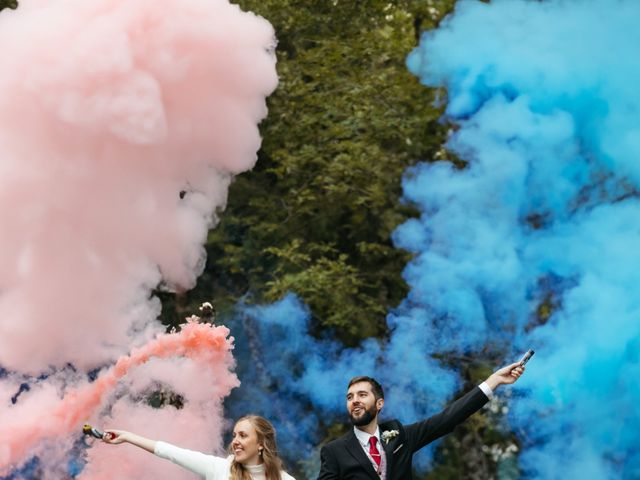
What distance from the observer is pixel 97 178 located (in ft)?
34.9

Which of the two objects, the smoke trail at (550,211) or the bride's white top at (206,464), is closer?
the bride's white top at (206,464)

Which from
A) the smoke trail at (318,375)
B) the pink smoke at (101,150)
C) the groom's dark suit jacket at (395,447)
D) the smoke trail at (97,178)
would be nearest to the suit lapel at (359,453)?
the groom's dark suit jacket at (395,447)

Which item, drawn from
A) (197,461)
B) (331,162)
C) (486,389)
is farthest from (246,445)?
(331,162)

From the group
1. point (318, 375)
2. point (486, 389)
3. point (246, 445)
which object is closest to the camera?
point (246, 445)

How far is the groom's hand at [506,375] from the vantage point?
6.87 metres

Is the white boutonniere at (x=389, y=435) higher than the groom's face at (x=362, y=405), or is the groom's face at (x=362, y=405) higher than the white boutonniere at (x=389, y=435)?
the groom's face at (x=362, y=405)

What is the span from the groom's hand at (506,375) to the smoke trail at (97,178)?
12.4ft

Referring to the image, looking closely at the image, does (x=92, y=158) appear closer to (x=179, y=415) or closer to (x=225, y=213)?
(x=179, y=415)

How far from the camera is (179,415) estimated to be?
10719mm

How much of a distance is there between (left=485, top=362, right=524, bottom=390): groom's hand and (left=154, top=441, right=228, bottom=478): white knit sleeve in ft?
4.84

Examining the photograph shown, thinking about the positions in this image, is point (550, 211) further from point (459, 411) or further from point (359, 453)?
point (359, 453)

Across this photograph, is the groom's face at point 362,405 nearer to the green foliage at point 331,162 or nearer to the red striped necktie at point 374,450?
the red striped necktie at point 374,450

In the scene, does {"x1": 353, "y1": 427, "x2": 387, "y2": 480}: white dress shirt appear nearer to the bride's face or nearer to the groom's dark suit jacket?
the groom's dark suit jacket

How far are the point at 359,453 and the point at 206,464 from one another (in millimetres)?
801
